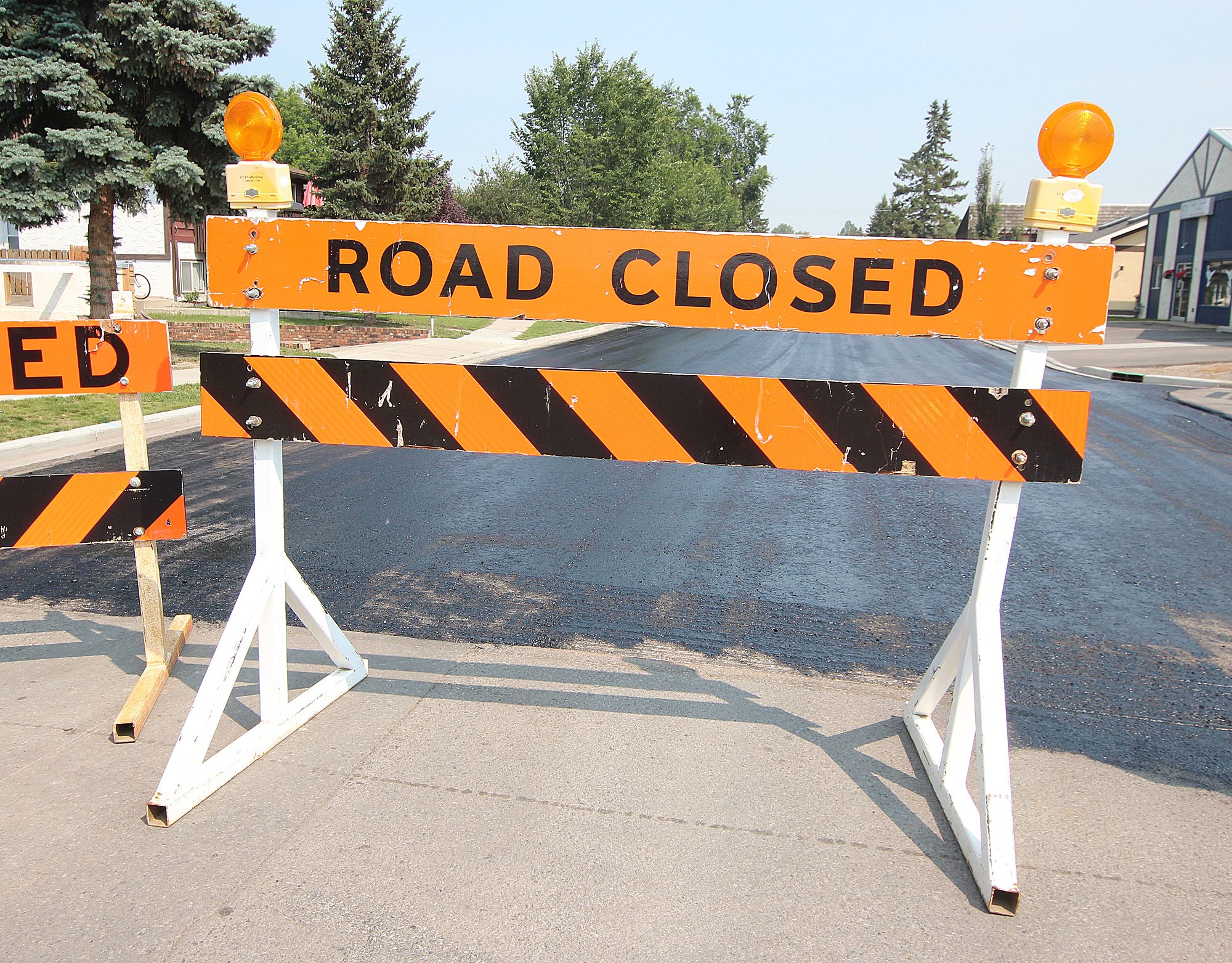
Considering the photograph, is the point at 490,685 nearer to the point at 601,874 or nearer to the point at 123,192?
the point at 601,874

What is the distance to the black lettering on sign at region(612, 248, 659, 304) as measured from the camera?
324cm

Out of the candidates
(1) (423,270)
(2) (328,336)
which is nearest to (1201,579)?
(1) (423,270)

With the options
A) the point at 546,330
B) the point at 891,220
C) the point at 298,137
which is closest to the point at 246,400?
the point at 546,330

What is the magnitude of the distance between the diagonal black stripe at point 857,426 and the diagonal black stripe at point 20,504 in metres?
2.86

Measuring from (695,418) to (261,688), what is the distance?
1.93m

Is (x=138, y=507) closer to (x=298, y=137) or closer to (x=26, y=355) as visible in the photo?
(x=26, y=355)

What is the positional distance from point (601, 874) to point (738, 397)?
1572 millimetres

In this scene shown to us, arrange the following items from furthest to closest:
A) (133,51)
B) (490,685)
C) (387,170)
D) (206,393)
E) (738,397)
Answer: (387,170) → (133,51) → (490,685) → (206,393) → (738,397)

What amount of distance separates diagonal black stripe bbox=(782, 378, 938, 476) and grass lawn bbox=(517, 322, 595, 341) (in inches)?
969

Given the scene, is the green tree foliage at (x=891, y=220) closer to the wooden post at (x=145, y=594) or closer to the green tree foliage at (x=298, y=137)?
the green tree foliage at (x=298, y=137)

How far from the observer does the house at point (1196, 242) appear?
143 ft

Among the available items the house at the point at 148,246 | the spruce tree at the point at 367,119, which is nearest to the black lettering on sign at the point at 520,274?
the spruce tree at the point at 367,119

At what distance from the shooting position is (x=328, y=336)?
23234 millimetres

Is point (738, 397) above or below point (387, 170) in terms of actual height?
below
